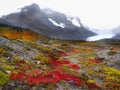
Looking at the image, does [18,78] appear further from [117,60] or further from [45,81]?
[117,60]

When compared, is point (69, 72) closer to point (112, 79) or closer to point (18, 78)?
point (112, 79)

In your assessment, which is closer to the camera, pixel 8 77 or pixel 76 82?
pixel 8 77

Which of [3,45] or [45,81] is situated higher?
[3,45]

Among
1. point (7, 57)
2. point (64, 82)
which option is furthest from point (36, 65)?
point (64, 82)

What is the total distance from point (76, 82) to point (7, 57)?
33.9ft

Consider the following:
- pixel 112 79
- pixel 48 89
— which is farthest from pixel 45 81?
pixel 112 79

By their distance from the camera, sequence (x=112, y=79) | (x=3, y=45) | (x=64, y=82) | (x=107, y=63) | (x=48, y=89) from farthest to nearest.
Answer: (x=107, y=63)
(x=3, y=45)
(x=112, y=79)
(x=64, y=82)
(x=48, y=89)

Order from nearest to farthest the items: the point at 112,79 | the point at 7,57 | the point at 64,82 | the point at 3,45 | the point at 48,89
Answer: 1. the point at 48,89
2. the point at 64,82
3. the point at 112,79
4. the point at 7,57
5. the point at 3,45

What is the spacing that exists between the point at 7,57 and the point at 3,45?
613 centimetres

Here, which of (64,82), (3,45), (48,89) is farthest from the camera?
(3,45)

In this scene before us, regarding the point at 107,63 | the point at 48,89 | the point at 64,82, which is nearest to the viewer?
the point at 48,89

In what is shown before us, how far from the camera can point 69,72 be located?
35719mm

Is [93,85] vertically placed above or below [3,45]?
below

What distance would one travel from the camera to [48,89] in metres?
28.2
